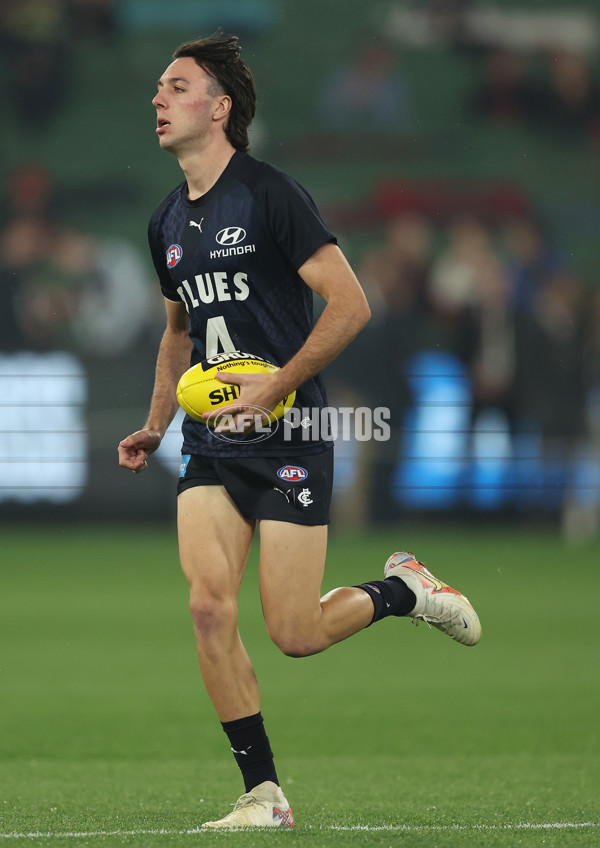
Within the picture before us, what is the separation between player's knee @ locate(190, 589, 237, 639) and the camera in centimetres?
443

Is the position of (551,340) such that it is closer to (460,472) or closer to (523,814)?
(460,472)

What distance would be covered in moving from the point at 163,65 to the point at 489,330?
5723mm

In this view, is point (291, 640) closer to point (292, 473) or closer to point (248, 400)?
point (292, 473)

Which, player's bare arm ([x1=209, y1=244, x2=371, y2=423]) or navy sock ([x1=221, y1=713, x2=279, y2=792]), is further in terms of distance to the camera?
navy sock ([x1=221, y1=713, x2=279, y2=792])

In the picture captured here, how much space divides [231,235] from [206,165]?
29cm

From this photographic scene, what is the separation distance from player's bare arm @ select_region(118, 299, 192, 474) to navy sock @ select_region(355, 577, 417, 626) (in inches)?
36.1

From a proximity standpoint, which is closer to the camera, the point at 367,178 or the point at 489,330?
the point at 489,330

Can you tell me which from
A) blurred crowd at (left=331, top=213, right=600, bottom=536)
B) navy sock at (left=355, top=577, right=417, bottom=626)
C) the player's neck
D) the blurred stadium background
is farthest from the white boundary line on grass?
blurred crowd at (left=331, top=213, right=600, bottom=536)

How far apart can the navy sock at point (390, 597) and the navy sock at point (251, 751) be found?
658mm

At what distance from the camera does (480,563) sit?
12.2 m

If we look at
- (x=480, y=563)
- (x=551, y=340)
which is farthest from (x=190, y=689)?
(x=551, y=340)

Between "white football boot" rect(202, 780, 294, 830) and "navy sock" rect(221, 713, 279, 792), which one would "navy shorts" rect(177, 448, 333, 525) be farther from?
"white football boot" rect(202, 780, 294, 830)


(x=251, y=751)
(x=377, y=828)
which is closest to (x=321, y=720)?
(x=251, y=751)

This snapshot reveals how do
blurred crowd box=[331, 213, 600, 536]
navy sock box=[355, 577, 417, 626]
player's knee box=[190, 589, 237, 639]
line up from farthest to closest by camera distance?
blurred crowd box=[331, 213, 600, 536]
navy sock box=[355, 577, 417, 626]
player's knee box=[190, 589, 237, 639]
